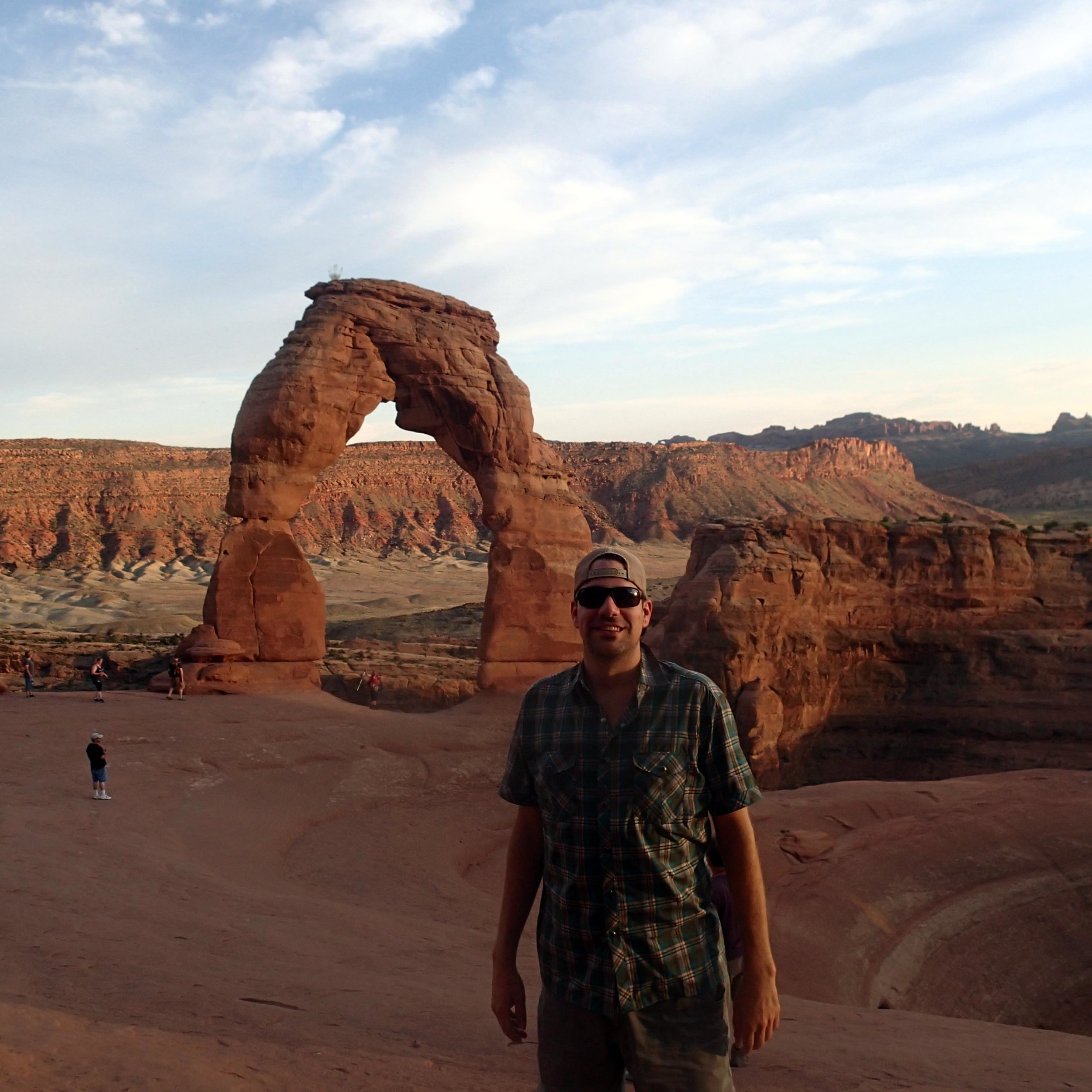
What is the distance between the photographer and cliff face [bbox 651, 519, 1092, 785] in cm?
1872

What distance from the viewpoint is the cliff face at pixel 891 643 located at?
18.7 metres

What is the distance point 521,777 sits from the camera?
3.21 meters

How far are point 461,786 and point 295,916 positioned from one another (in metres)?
A: 7.12

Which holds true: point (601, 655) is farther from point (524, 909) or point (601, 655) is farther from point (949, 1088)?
point (949, 1088)

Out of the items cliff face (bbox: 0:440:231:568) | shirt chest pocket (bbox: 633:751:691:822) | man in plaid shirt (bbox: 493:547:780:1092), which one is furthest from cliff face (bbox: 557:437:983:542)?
shirt chest pocket (bbox: 633:751:691:822)

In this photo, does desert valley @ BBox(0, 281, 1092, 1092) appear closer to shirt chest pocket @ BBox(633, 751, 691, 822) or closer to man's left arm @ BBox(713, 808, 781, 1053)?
man's left arm @ BBox(713, 808, 781, 1053)

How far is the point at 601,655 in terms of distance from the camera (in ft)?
10.3

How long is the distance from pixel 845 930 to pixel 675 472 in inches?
3342

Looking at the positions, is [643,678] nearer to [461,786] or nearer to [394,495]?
[461,786]

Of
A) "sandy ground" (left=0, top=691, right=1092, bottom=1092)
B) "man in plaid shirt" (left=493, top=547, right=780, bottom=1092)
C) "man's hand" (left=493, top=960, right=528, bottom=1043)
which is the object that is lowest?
"sandy ground" (left=0, top=691, right=1092, bottom=1092)

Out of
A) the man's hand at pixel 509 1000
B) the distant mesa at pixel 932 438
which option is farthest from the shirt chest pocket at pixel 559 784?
the distant mesa at pixel 932 438

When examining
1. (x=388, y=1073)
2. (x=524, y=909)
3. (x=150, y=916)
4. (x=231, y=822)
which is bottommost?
(x=231, y=822)

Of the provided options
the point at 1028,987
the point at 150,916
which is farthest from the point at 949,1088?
the point at 1028,987

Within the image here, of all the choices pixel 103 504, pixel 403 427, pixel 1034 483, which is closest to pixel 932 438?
pixel 1034 483
